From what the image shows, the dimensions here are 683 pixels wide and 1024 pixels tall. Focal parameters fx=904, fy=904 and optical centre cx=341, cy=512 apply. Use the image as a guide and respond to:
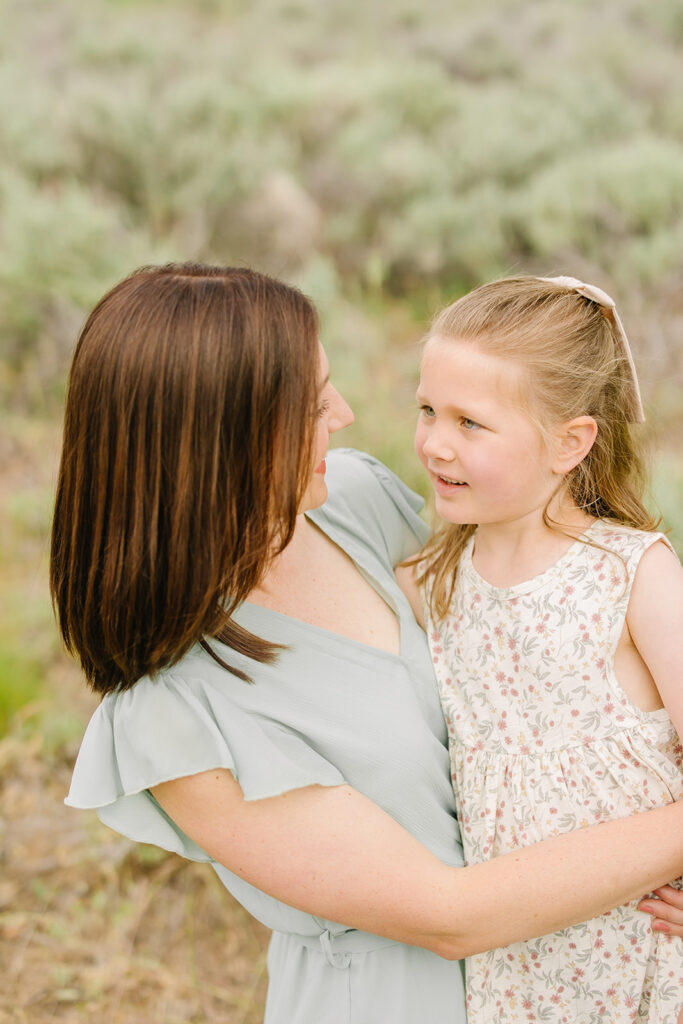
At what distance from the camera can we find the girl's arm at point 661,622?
1.35 metres

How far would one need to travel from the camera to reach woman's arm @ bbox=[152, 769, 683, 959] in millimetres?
1283

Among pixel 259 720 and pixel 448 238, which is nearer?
pixel 259 720

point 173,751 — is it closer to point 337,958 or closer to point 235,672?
point 235,672

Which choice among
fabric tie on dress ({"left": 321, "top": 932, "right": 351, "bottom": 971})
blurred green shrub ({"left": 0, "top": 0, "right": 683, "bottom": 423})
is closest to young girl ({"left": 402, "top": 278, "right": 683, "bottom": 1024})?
fabric tie on dress ({"left": 321, "top": 932, "right": 351, "bottom": 971})

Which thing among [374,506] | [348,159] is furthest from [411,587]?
[348,159]

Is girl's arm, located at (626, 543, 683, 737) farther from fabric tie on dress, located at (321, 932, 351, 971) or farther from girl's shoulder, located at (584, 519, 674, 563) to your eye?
fabric tie on dress, located at (321, 932, 351, 971)

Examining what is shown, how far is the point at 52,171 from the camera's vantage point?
22.1 feet

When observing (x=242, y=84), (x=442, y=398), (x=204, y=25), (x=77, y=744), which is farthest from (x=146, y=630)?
(x=204, y=25)

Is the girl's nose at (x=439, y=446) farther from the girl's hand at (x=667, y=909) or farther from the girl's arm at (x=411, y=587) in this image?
the girl's hand at (x=667, y=909)

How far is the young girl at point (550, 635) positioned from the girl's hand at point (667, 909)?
0.01 meters

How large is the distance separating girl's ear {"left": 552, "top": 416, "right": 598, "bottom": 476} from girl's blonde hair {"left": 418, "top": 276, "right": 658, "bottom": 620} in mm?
Answer: 27

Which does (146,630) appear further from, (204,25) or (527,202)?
(204,25)

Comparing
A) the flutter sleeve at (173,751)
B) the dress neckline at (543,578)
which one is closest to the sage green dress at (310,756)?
the flutter sleeve at (173,751)

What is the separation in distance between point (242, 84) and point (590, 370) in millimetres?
7216
